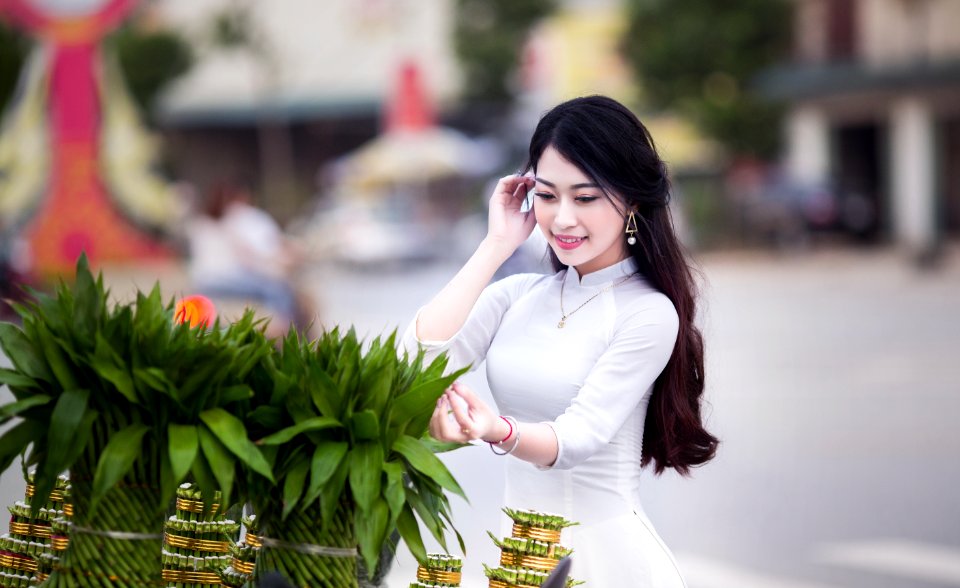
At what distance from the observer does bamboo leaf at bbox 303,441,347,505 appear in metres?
1.63

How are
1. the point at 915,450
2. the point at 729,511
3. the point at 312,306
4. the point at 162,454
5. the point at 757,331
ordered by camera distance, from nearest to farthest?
1. the point at 162,454
2. the point at 729,511
3. the point at 915,450
4. the point at 312,306
5. the point at 757,331

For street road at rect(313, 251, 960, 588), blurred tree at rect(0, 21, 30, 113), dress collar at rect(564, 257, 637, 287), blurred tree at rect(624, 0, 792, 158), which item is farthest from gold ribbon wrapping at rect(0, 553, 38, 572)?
blurred tree at rect(0, 21, 30, 113)

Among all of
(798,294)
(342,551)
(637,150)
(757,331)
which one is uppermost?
(798,294)

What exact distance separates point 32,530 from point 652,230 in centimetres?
111

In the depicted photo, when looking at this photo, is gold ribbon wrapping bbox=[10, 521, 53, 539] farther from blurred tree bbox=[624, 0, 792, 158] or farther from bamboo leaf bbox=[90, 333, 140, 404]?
blurred tree bbox=[624, 0, 792, 158]

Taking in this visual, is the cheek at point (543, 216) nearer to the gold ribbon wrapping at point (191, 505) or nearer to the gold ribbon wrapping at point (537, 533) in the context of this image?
the gold ribbon wrapping at point (537, 533)

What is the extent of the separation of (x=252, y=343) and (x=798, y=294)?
59.4ft

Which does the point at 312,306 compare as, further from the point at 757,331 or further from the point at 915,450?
the point at 757,331

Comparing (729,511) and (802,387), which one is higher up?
(802,387)

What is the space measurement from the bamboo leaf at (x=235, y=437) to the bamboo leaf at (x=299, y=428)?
24 millimetres

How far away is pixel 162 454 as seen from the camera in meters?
1.66

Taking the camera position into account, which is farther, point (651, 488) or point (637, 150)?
point (651, 488)

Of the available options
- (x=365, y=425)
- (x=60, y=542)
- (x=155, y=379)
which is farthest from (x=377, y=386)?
(x=60, y=542)

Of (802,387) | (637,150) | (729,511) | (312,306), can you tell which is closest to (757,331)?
(802,387)
